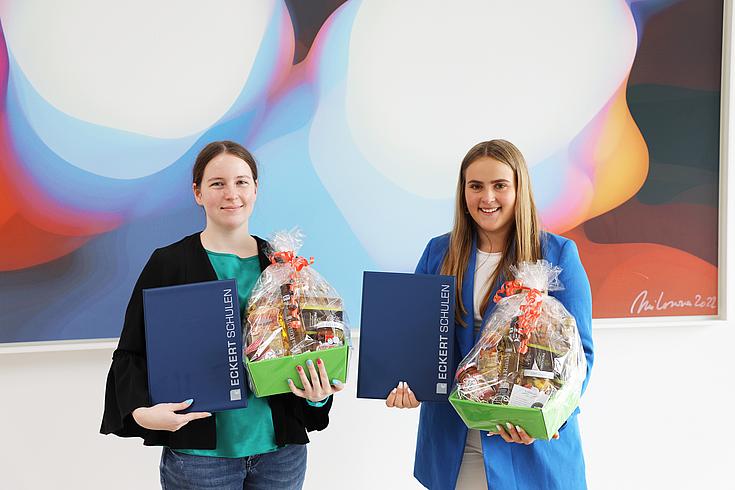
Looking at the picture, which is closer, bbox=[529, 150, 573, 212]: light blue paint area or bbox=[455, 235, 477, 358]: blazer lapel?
bbox=[455, 235, 477, 358]: blazer lapel

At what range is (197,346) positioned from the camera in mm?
1509

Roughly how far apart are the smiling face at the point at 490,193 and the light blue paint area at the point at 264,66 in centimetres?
102

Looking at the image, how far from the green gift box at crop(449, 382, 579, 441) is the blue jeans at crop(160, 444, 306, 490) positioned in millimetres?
474

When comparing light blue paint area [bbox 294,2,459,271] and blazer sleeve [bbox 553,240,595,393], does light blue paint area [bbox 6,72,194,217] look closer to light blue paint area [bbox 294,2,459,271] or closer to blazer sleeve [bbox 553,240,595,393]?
light blue paint area [bbox 294,2,459,271]

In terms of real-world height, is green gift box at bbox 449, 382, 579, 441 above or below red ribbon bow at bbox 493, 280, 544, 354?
below

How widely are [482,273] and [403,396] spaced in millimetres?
380

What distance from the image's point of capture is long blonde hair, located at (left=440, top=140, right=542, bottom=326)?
167 centimetres

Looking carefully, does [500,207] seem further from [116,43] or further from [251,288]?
[116,43]

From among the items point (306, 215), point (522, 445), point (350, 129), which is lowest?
point (522, 445)

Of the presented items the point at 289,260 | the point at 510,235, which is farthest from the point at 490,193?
the point at 289,260

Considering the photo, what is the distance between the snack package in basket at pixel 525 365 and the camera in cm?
142
